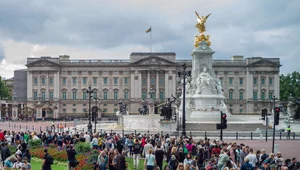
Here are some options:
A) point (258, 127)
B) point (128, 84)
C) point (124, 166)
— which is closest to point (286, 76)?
point (128, 84)

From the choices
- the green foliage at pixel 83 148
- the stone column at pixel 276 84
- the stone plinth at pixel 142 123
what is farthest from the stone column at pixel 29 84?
the green foliage at pixel 83 148

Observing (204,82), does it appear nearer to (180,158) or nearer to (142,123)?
(142,123)

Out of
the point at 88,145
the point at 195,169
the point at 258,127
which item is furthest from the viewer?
the point at 258,127

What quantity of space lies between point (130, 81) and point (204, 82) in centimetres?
6060

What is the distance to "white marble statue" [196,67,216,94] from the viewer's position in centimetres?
5238

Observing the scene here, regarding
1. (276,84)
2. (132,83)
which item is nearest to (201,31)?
(132,83)

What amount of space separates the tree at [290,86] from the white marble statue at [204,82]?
6778cm

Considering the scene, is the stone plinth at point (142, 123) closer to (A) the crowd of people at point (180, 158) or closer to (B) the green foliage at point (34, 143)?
(B) the green foliage at point (34, 143)

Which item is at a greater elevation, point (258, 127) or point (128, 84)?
point (128, 84)

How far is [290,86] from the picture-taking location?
390 feet

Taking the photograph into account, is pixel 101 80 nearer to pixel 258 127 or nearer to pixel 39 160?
pixel 258 127

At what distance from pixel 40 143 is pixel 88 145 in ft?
17.6

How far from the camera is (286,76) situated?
122438mm

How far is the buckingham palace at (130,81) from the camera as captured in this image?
110m
